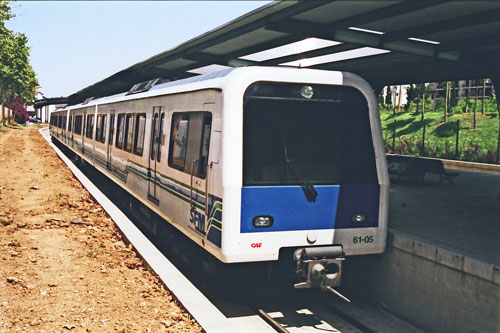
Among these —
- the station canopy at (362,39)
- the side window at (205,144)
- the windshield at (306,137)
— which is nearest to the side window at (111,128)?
the station canopy at (362,39)

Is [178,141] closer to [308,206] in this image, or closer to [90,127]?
[308,206]

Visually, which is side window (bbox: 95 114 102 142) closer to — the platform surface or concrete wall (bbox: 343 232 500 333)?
the platform surface

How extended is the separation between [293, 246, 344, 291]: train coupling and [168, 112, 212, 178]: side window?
5.51 ft

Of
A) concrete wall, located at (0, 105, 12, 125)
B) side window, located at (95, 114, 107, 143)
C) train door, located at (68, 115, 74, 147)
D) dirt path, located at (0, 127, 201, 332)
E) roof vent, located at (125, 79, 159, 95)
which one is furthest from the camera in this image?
concrete wall, located at (0, 105, 12, 125)

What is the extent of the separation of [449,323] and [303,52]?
9.07m

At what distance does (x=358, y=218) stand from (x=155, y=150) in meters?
4.22

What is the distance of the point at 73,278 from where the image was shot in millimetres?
7484

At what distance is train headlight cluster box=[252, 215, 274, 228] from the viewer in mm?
6426

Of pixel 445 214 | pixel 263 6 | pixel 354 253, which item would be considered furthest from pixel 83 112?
pixel 354 253

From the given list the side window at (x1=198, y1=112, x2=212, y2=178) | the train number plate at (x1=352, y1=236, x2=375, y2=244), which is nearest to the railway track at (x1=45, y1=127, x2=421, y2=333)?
the train number plate at (x1=352, y1=236, x2=375, y2=244)

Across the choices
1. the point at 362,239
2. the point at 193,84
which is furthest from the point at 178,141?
the point at 362,239

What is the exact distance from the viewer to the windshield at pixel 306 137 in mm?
6559

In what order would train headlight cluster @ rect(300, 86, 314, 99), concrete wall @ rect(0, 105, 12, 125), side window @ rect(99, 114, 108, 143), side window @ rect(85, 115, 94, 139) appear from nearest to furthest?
train headlight cluster @ rect(300, 86, 314, 99) < side window @ rect(99, 114, 108, 143) < side window @ rect(85, 115, 94, 139) < concrete wall @ rect(0, 105, 12, 125)

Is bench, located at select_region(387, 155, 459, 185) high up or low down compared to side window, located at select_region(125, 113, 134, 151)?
down
